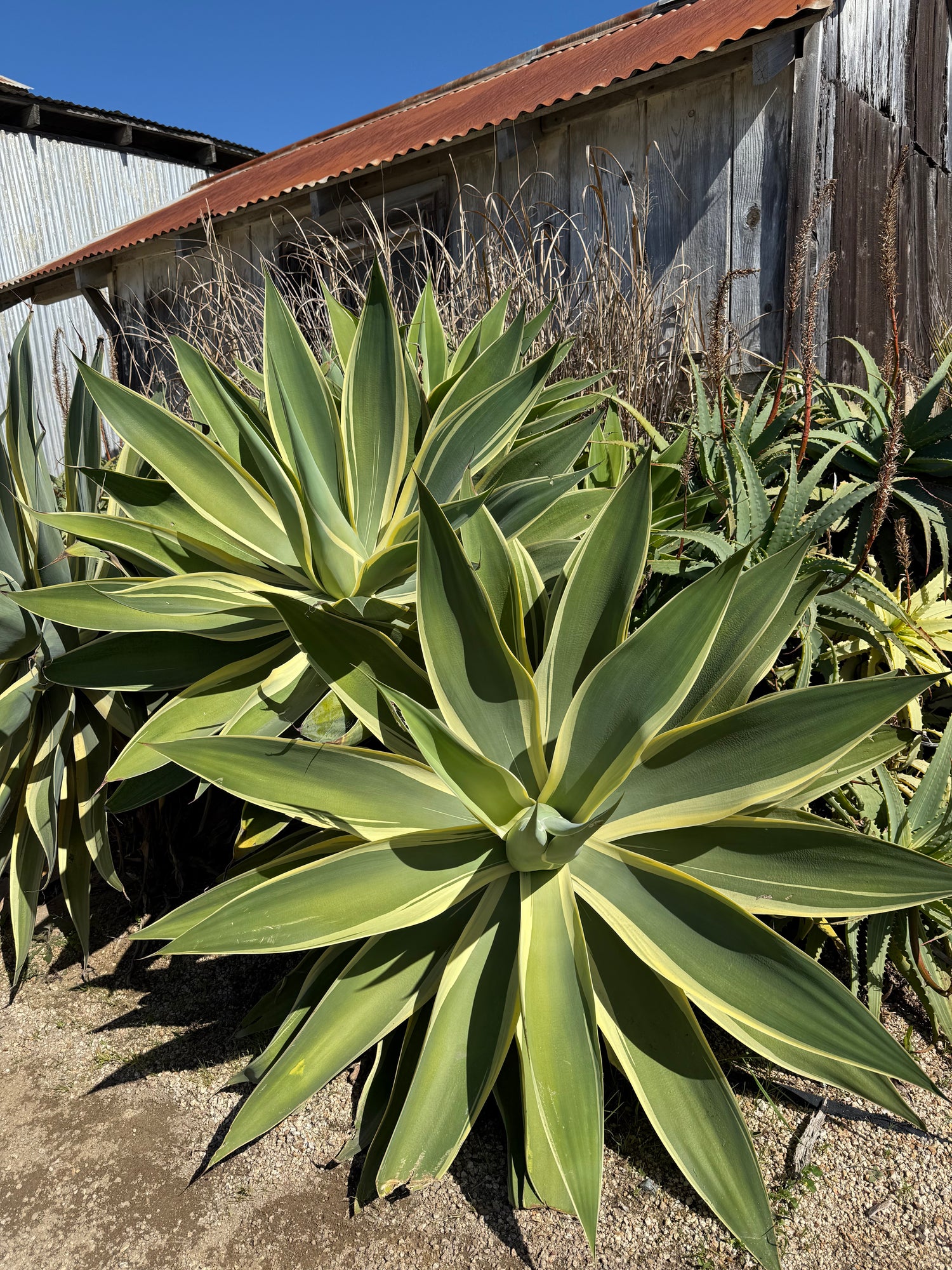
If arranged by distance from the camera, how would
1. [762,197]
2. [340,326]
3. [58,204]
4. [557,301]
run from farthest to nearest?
[58,204]
[762,197]
[557,301]
[340,326]

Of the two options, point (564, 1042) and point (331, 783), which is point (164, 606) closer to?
point (331, 783)

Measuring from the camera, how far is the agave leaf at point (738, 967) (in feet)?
3.72

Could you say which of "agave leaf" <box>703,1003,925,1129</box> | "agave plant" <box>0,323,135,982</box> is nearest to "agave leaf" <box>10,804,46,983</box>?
"agave plant" <box>0,323,135,982</box>

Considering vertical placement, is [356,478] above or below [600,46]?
below

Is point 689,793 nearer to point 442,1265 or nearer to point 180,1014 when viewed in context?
point 442,1265

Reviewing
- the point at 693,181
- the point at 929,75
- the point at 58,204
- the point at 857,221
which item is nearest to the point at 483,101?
the point at 693,181

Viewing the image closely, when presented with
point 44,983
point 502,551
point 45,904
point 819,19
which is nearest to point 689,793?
point 502,551

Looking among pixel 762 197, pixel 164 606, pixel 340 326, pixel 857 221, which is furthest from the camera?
pixel 857 221

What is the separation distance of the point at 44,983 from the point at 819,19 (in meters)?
5.65

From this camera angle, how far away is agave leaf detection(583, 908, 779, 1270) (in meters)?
1.18

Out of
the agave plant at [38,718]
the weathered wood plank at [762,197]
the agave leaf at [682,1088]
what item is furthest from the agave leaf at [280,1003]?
the weathered wood plank at [762,197]

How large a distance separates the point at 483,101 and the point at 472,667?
690 cm

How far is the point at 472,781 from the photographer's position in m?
1.26

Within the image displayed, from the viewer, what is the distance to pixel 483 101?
664 centimetres
